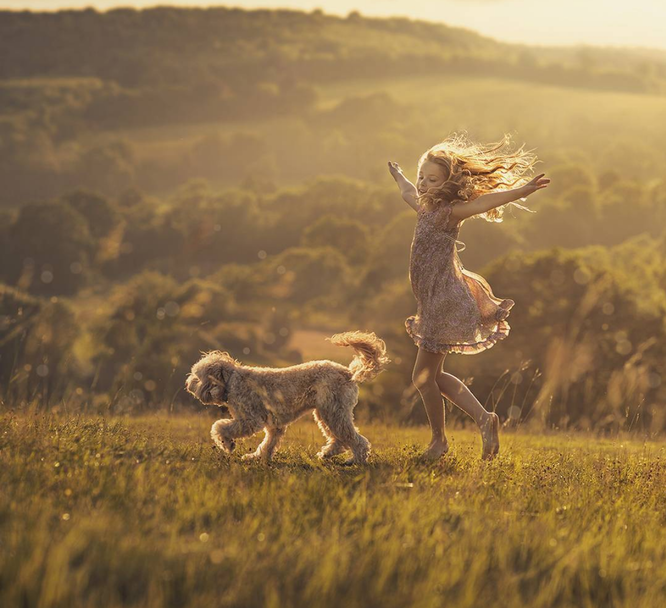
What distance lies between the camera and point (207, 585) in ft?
11.4

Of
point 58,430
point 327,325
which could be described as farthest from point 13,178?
point 58,430

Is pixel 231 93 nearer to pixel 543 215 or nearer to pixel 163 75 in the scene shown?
pixel 163 75

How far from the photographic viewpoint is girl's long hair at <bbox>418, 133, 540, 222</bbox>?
22.2 feet

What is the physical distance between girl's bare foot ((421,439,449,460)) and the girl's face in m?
2.17

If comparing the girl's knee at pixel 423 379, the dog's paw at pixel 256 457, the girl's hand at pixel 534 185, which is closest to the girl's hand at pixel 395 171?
the girl's hand at pixel 534 185

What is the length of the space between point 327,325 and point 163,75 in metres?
126

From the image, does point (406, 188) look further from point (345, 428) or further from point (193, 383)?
point (193, 383)

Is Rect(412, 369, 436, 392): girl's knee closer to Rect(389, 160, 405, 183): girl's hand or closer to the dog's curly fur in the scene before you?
the dog's curly fur

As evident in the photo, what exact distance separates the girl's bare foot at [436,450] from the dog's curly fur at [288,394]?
65 centimetres

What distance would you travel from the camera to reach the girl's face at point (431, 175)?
6.78 meters

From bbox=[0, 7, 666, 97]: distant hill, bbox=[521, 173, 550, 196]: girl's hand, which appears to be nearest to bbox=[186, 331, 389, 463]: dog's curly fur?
bbox=[521, 173, 550, 196]: girl's hand

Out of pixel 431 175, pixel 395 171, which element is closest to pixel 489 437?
pixel 431 175

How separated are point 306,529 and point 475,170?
148 inches

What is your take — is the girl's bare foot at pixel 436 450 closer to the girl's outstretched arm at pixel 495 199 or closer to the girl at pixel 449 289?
the girl at pixel 449 289
